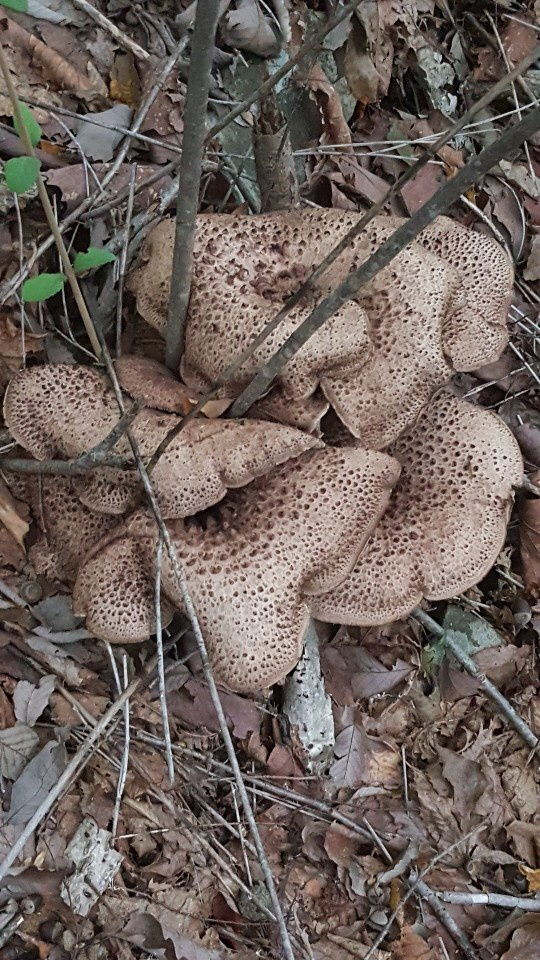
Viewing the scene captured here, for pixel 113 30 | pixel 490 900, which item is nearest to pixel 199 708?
pixel 490 900

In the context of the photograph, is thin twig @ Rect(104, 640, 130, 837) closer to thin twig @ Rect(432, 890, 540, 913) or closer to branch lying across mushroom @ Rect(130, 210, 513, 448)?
branch lying across mushroom @ Rect(130, 210, 513, 448)

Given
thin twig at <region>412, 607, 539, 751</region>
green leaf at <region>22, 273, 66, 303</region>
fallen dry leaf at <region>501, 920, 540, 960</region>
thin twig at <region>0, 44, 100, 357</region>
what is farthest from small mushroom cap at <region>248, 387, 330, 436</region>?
fallen dry leaf at <region>501, 920, 540, 960</region>

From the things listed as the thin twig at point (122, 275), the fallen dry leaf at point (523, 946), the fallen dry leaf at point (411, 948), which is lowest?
the fallen dry leaf at point (411, 948)

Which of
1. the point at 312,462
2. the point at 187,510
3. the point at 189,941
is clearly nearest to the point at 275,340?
the point at 312,462

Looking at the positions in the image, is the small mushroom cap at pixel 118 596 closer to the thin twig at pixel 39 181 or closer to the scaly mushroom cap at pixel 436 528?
the scaly mushroom cap at pixel 436 528

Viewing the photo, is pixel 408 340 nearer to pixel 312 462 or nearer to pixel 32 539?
pixel 312 462

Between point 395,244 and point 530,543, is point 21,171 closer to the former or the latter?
point 395,244

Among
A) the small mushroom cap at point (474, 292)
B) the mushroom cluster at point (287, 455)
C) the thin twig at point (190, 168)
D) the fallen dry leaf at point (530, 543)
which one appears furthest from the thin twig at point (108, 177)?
the fallen dry leaf at point (530, 543)
